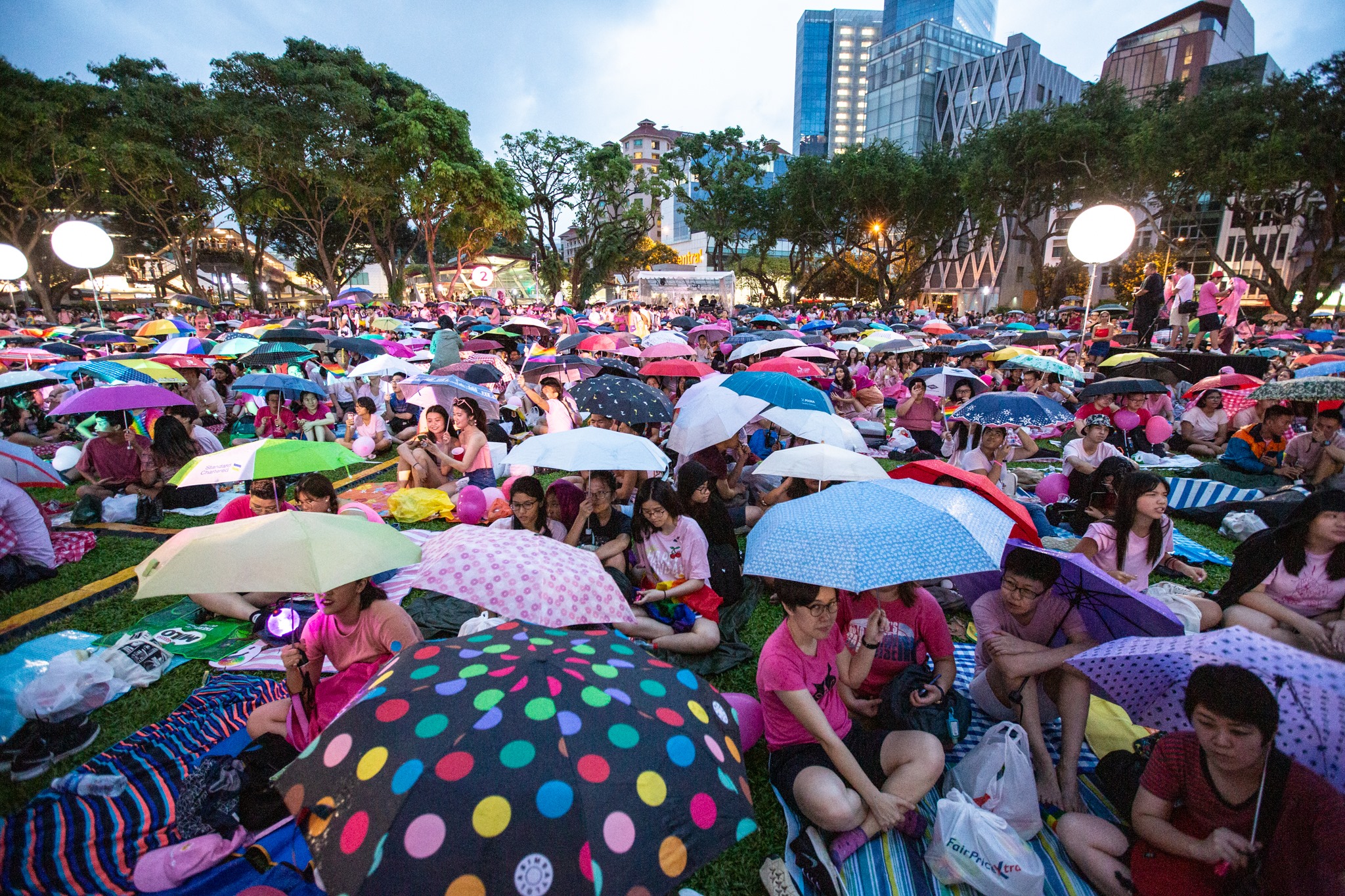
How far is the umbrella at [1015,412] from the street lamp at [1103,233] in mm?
3897

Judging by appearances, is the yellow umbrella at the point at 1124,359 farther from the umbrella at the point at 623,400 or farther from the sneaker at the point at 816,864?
the sneaker at the point at 816,864

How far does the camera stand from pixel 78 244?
952 centimetres

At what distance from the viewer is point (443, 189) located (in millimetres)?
28047

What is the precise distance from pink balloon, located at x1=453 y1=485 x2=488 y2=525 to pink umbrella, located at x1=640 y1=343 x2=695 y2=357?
20.8ft

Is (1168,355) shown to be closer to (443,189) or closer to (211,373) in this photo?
(211,373)

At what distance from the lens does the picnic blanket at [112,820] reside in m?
2.48

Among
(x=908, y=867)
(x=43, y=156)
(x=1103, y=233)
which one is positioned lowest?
(x=908, y=867)

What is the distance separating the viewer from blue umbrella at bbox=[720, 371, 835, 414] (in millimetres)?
6188

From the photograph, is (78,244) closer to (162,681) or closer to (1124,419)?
(162,681)

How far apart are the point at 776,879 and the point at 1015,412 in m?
4.57

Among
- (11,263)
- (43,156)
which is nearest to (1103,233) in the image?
(11,263)

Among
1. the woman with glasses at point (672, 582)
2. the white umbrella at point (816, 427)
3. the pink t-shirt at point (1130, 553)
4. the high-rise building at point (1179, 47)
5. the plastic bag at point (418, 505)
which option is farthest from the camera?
the high-rise building at point (1179, 47)

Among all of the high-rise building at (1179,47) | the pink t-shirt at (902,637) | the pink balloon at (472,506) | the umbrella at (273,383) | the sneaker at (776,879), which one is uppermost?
the high-rise building at (1179,47)

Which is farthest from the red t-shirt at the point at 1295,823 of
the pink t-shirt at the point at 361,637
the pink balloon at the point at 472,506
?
the pink balloon at the point at 472,506
